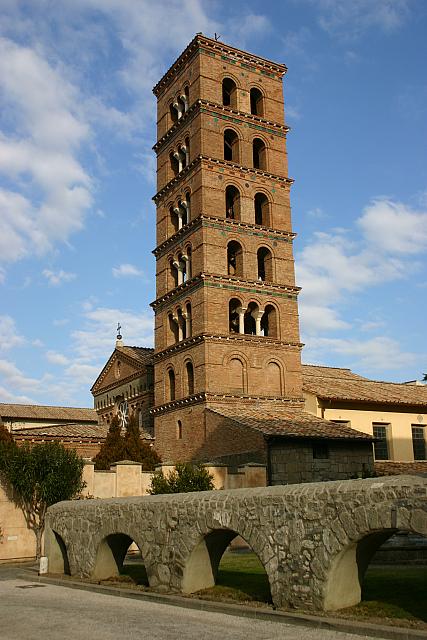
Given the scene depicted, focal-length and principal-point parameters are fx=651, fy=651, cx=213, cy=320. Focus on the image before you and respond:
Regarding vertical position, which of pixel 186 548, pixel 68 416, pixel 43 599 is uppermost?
pixel 68 416

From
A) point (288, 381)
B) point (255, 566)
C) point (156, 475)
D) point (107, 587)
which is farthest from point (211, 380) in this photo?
point (107, 587)

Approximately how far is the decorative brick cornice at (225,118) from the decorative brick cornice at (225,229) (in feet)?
20.3

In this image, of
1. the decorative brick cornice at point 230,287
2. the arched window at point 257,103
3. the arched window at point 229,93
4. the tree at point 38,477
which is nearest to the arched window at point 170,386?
the decorative brick cornice at point 230,287

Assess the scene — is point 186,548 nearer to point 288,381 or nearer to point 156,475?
point 156,475

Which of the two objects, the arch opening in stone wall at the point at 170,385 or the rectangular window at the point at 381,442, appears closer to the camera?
the rectangular window at the point at 381,442

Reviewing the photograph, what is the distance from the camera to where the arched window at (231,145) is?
36.3 meters

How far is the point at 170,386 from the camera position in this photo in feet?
115

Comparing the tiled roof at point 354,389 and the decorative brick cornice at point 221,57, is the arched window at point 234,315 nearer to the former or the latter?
the tiled roof at point 354,389

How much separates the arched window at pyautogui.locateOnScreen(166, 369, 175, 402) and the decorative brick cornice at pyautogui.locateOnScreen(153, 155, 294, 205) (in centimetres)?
1068

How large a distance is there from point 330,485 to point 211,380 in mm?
20792

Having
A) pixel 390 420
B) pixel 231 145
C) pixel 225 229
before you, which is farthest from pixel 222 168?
pixel 390 420

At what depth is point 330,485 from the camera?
34.6 ft

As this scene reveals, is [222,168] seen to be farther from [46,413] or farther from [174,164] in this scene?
[46,413]

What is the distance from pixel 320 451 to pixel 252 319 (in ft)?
29.9
